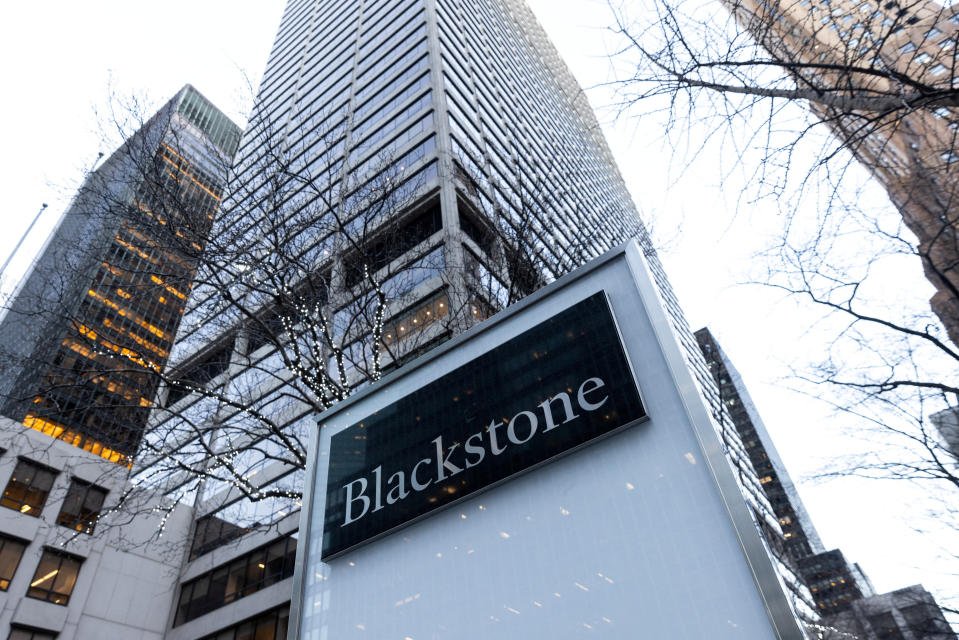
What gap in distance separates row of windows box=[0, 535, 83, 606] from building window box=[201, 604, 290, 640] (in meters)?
5.77

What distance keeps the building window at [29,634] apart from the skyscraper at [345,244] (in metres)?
4.95

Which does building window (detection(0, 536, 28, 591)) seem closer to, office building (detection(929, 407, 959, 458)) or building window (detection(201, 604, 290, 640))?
building window (detection(201, 604, 290, 640))

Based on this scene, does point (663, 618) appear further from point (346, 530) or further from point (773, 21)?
point (773, 21)

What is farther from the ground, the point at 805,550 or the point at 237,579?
the point at 805,550

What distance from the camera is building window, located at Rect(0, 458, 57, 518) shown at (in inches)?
818

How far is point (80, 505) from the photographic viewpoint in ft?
73.5

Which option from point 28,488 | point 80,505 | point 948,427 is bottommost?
point 948,427

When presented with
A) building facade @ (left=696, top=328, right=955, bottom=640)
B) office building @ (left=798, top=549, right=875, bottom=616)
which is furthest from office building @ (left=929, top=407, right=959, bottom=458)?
office building @ (left=798, top=549, right=875, bottom=616)

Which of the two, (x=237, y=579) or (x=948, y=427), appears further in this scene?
(x=237, y=579)

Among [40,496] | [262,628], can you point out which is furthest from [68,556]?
[262,628]

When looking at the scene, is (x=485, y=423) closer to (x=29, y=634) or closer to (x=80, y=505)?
(x=29, y=634)

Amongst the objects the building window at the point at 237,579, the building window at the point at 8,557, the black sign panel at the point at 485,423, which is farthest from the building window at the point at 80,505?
the black sign panel at the point at 485,423

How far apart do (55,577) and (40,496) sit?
10.7 feet

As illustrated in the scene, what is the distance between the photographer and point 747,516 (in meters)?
2.45
